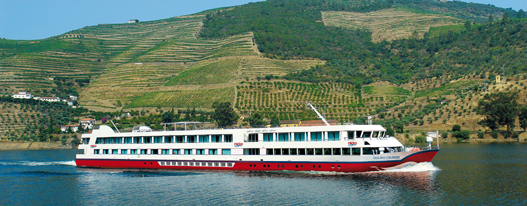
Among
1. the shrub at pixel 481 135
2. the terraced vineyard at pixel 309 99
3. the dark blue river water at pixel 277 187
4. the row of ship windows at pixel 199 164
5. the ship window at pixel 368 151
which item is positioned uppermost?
the terraced vineyard at pixel 309 99

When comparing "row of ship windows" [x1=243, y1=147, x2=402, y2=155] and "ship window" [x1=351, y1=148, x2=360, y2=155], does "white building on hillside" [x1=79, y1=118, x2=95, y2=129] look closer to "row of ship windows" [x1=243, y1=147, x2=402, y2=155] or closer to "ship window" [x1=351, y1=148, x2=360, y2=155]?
"row of ship windows" [x1=243, y1=147, x2=402, y2=155]

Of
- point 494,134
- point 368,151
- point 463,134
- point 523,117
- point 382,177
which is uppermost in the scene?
point 523,117

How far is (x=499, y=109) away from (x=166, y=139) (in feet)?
226

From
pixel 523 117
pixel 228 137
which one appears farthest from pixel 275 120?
pixel 523 117

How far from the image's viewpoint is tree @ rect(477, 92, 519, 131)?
291 feet

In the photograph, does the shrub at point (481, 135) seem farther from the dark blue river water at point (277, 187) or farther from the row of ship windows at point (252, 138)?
the row of ship windows at point (252, 138)

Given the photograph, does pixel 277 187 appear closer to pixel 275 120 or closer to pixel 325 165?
pixel 325 165

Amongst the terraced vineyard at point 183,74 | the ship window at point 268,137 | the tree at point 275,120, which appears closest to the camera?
the ship window at point 268,137

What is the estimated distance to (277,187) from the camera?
39062 millimetres

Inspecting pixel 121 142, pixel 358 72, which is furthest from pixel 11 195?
pixel 358 72

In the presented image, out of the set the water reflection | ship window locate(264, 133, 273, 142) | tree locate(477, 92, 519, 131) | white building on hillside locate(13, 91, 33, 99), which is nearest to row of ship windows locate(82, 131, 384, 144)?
ship window locate(264, 133, 273, 142)

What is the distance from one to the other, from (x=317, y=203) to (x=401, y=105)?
288 ft

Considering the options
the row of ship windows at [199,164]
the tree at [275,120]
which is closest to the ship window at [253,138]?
the row of ship windows at [199,164]

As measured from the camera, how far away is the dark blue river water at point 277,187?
114ft
